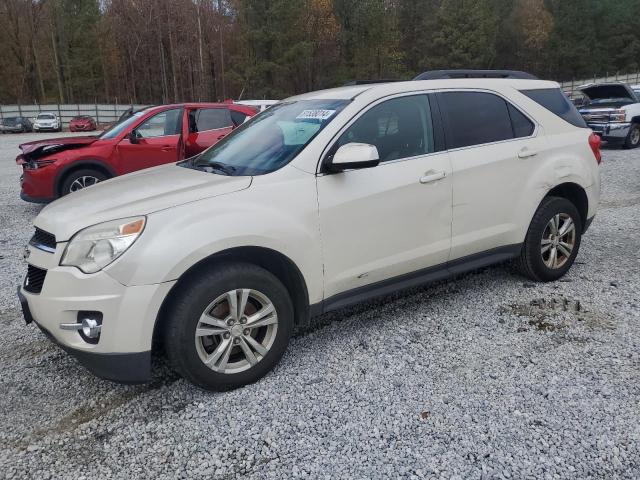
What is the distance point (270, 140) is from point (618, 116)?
1303 centimetres

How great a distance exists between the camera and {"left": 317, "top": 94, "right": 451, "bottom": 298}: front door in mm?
3195

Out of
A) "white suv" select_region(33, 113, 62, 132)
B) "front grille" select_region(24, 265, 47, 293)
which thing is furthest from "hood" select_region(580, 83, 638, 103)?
"white suv" select_region(33, 113, 62, 132)

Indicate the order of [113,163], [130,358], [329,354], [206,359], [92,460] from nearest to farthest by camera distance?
1. [92,460]
2. [130,358]
3. [206,359]
4. [329,354]
5. [113,163]

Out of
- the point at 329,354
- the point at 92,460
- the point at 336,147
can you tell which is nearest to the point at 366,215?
the point at 336,147

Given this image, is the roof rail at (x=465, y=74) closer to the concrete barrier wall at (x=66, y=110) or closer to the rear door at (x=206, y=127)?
the rear door at (x=206, y=127)

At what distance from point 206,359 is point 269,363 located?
0.41m

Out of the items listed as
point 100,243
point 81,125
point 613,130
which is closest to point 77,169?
point 100,243

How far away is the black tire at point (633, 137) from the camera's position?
13.7 meters

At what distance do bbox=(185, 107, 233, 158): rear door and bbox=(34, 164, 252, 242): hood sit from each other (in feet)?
15.5

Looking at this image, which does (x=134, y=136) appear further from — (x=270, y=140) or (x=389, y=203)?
(x=389, y=203)

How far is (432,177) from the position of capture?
354 cm

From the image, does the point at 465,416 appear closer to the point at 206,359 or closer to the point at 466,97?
the point at 206,359

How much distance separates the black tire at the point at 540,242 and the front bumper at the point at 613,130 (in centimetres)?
1077

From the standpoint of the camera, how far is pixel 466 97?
3.89 meters
